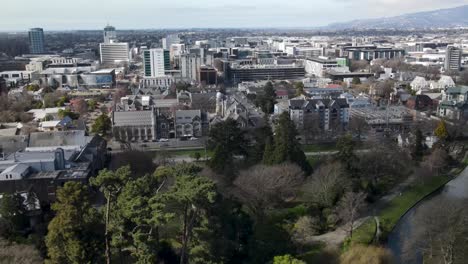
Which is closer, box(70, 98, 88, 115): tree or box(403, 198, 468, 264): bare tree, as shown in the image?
box(403, 198, 468, 264): bare tree

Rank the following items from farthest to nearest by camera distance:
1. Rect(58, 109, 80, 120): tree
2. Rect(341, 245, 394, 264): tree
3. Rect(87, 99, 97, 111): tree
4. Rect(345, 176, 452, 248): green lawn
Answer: Rect(87, 99, 97, 111): tree
Rect(58, 109, 80, 120): tree
Rect(345, 176, 452, 248): green lawn
Rect(341, 245, 394, 264): tree

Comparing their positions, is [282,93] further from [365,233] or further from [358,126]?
[365,233]

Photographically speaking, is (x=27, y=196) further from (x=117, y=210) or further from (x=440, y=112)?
(x=440, y=112)

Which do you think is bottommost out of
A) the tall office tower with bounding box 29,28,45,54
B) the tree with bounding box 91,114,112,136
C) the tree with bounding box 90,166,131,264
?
the tree with bounding box 91,114,112,136

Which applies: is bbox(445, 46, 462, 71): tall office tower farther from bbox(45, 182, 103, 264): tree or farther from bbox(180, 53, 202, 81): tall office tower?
bbox(45, 182, 103, 264): tree

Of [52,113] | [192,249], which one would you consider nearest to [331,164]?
[192,249]

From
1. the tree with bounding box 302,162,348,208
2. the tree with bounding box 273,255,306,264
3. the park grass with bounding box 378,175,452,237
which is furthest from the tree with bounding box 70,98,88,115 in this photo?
the tree with bounding box 273,255,306,264

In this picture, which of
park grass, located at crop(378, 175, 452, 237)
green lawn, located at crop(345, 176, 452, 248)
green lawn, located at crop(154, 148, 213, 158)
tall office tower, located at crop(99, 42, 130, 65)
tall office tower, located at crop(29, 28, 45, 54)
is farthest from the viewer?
tall office tower, located at crop(29, 28, 45, 54)
